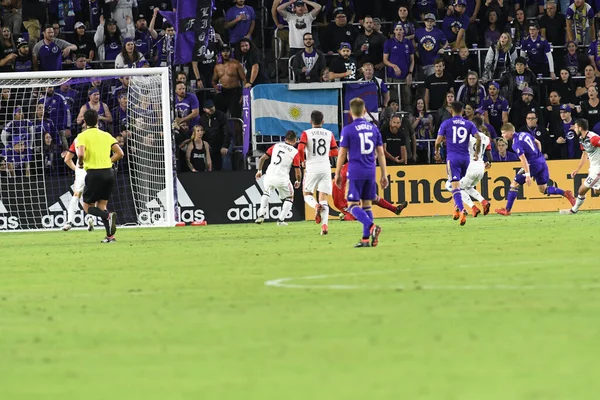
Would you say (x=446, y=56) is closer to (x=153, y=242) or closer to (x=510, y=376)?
(x=153, y=242)

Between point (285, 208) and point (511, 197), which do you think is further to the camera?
point (511, 197)

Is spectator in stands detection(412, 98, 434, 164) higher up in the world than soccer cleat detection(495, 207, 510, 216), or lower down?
higher up

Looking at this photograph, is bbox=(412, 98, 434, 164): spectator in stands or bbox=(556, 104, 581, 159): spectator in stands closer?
bbox=(412, 98, 434, 164): spectator in stands

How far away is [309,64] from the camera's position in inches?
1139

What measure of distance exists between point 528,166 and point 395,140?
138 inches

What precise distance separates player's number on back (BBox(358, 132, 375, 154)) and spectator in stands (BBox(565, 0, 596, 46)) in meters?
16.4

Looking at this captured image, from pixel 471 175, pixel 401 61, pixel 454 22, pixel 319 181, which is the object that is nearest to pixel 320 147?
pixel 319 181

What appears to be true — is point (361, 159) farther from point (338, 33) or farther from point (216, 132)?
point (338, 33)

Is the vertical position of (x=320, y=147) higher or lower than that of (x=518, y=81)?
lower

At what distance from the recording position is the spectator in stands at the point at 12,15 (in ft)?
99.0

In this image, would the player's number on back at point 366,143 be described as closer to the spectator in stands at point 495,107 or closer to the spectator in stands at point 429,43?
the spectator in stands at point 495,107

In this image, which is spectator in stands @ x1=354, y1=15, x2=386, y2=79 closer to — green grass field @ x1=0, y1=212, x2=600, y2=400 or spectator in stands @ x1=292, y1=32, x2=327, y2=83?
spectator in stands @ x1=292, y1=32, x2=327, y2=83

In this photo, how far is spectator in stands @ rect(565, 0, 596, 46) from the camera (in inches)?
1240

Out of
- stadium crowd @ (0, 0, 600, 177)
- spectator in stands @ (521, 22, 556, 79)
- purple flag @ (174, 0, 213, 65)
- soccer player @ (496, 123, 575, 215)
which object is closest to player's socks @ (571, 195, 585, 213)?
soccer player @ (496, 123, 575, 215)
